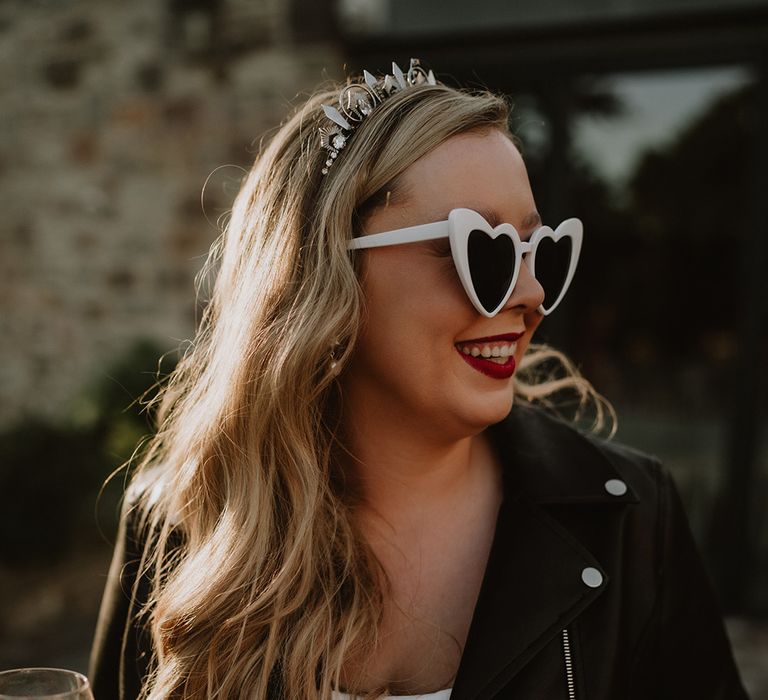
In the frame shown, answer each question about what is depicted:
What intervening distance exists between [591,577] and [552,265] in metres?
0.61

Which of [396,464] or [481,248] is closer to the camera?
[481,248]

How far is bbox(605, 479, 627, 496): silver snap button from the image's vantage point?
1.73m

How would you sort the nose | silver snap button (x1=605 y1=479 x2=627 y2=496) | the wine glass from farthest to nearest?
silver snap button (x1=605 y1=479 x2=627 y2=496), the nose, the wine glass

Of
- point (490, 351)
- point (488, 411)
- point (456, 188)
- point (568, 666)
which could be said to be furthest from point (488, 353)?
point (568, 666)

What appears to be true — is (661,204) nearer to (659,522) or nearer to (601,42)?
(601,42)

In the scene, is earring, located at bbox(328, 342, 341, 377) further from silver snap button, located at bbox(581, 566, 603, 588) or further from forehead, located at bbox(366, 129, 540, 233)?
silver snap button, located at bbox(581, 566, 603, 588)

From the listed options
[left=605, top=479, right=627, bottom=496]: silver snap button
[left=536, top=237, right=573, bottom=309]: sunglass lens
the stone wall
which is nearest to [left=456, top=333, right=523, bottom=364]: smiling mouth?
[left=536, top=237, right=573, bottom=309]: sunglass lens

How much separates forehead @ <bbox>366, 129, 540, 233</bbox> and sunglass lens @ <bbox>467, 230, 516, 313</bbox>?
0.25 ft

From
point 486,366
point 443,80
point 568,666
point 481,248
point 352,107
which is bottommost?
point 568,666

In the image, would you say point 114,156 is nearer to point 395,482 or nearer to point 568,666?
point 395,482

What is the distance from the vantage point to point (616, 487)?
174 cm

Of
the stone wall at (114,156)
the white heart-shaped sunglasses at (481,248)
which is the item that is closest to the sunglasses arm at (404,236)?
the white heart-shaped sunglasses at (481,248)

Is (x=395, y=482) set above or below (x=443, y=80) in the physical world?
below

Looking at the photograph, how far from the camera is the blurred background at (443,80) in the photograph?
4.57m
